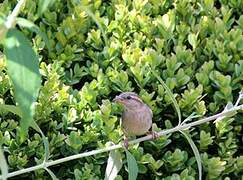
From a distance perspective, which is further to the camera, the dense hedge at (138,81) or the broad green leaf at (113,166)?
the dense hedge at (138,81)

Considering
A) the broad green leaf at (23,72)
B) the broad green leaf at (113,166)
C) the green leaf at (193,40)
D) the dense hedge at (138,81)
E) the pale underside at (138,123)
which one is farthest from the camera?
the green leaf at (193,40)

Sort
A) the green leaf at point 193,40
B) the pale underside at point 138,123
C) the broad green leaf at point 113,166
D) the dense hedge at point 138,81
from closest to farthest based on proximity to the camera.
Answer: the broad green leaf at point 113,166, the pale underside at point 138,123, the dense hedge at point 138,81, the green leaf at point 193,40

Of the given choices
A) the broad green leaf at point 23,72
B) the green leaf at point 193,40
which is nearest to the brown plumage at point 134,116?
the green leaf at point 193,40

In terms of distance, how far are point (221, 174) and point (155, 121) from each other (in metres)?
0.40

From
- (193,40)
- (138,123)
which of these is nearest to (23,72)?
(138,123)

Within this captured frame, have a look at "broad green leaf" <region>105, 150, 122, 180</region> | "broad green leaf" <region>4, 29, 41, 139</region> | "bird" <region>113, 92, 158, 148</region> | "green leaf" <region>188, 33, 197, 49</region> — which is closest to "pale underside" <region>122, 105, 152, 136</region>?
"bird" <region>113, 92, 158, 148</region>

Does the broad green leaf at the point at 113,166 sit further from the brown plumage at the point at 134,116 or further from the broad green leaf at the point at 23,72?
the broad green leaf at the point at 23,72

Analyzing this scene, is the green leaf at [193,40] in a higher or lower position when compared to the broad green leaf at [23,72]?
lower

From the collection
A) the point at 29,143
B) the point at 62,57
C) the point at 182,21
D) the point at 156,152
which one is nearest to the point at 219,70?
the point at 182,21

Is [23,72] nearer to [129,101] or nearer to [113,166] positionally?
[113,166]

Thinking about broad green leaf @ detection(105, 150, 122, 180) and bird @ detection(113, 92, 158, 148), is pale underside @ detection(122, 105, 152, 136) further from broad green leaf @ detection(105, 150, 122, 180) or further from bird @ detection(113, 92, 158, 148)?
broad green leaf @ detection(105, 150, 122, 180)

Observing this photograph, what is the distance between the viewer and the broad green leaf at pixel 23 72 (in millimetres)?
1013

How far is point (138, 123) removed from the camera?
2633mm

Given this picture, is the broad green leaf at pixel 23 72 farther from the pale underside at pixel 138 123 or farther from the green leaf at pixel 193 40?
the green leaf at pixel 193 40
